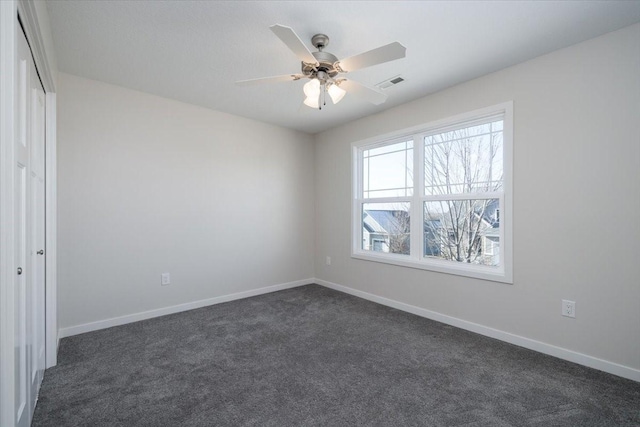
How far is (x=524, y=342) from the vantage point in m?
2.53

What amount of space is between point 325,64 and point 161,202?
2.43m

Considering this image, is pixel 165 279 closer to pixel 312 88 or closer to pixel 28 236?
pixel 28 236

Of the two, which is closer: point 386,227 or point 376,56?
point 376,56

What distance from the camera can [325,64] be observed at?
1.96 metres

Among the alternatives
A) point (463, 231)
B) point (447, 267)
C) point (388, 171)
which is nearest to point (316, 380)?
point (447, 267)

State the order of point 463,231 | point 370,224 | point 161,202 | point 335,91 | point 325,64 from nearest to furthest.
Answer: point 325,64
point 335,91
point 463,231
point 161,202
point 370,224

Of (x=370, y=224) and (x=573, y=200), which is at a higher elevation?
(x=573, y=200)

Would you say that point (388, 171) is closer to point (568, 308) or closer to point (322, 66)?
point (322, 66)

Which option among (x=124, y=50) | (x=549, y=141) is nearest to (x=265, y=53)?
(x=124, y=50)

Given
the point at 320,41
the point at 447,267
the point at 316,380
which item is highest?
the point at 320,41

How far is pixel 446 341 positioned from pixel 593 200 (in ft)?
5.31

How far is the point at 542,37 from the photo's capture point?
2178 millimetres

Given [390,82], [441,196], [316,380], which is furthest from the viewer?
[441,196]

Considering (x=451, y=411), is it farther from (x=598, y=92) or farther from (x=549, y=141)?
(x=598, y=92)
